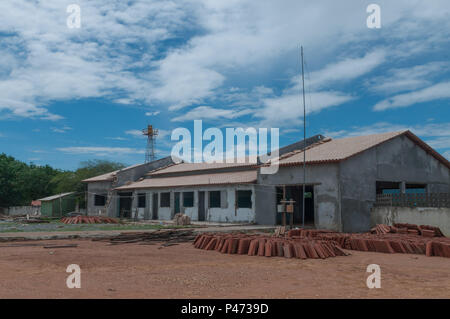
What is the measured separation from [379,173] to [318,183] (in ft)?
14.1

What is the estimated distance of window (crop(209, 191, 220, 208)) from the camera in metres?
30.1

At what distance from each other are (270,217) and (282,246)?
1360cm

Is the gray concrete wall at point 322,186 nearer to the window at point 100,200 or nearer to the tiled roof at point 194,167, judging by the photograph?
the tiled roof at point 194,167

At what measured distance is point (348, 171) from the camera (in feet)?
75.8

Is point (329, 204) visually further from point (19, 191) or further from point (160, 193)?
point (19, 191)

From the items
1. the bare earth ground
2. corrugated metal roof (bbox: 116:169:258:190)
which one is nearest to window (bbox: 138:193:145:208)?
corrugated metal roof (bbox: 116:169:258:190)

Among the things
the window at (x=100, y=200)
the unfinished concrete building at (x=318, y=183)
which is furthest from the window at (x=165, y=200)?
the window at (x=100, y=200)

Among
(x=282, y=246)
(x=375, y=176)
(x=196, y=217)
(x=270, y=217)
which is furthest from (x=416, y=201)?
(x=196, y=217)

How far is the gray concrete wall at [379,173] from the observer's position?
2289 cm

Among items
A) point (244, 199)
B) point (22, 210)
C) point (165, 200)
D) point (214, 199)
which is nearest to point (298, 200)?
point (244, 199)

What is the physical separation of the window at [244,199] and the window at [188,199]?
16.8 feet

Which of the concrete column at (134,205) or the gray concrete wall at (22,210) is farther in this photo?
the gray concrete wall at (22,210)

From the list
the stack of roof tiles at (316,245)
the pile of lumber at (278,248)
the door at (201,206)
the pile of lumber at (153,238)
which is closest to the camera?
the pile of lumber at (278,248)
